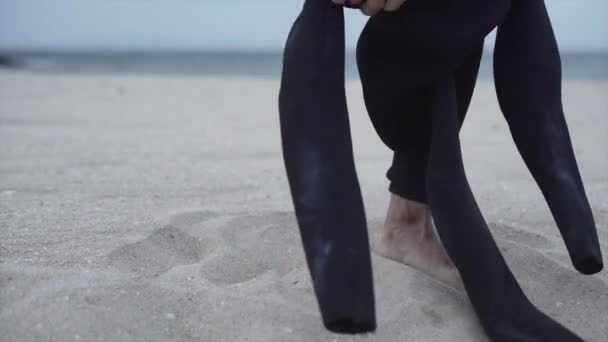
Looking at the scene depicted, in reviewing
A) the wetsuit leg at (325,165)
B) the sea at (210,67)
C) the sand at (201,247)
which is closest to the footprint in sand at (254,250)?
the sand at (201,247)

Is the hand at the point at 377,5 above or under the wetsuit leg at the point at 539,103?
above

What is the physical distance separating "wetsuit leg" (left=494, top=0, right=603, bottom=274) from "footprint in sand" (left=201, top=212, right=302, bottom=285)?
0.53 m

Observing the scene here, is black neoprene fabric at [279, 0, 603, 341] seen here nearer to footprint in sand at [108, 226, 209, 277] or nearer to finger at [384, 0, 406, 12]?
finger at [384, 0, 406, 12]

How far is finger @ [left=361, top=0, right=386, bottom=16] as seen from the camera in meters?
0.93

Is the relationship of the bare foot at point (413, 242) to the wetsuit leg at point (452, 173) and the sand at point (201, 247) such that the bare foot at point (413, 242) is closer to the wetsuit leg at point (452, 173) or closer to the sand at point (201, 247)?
the sand at point (201, 247)

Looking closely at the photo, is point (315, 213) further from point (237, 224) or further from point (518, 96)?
point (237, 224)

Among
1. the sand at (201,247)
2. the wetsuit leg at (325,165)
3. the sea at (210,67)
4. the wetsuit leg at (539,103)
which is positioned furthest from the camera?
the sea at (210,67)

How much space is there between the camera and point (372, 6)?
36.9 inches

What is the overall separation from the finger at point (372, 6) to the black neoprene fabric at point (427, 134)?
47mm

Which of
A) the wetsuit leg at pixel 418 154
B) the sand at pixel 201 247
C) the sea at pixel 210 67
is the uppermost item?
the wetsuit leg at pixel 418 154

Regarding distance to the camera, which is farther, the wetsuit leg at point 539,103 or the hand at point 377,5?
the wetsuit leg at point 539,103

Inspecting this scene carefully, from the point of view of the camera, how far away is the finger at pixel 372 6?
3.05 feet

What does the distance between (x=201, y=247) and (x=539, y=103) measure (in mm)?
784

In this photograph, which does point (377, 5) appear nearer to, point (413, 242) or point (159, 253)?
point (413, 242)
